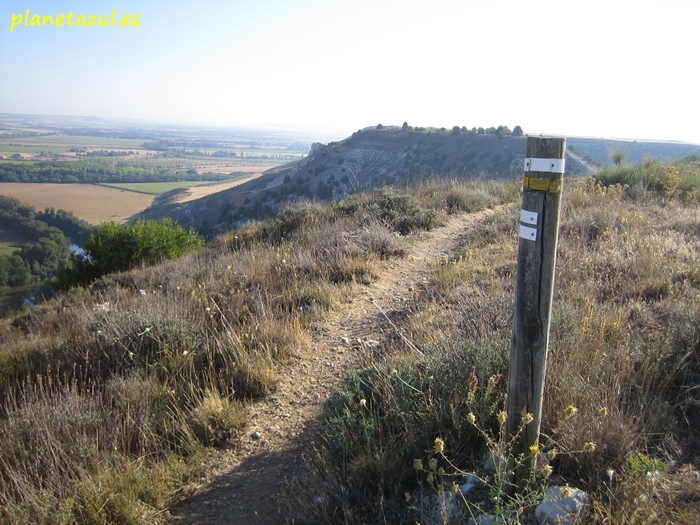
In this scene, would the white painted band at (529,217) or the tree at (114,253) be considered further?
the tree at (114,253)

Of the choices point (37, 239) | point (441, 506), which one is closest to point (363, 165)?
point (37, 239)

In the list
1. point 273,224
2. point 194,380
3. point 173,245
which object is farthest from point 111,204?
point 194,380

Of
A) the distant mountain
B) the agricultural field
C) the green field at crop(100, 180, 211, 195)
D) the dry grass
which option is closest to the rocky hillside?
the distant mountain

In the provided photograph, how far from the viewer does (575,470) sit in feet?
7.32

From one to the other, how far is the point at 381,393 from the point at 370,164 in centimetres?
3967

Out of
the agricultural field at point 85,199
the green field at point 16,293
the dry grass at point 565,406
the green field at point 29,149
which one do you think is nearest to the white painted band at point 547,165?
the dry grass at point 565,406

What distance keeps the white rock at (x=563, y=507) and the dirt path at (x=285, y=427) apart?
1.38 meters

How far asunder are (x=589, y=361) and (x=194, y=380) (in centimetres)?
310

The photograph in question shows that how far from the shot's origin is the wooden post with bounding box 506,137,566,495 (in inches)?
69.8

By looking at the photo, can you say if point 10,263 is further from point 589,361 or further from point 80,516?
point 589,361

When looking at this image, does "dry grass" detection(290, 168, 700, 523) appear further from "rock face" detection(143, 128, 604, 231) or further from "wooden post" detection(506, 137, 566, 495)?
"rock face" detection(143, 128, 604, 231)

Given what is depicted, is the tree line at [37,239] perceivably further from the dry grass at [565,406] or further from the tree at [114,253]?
the dry grass at [565,406]

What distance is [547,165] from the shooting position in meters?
1.75

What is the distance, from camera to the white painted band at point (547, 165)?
5.71 ft
